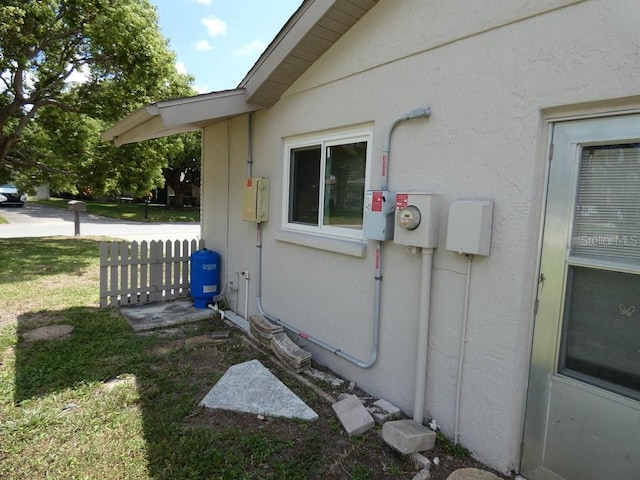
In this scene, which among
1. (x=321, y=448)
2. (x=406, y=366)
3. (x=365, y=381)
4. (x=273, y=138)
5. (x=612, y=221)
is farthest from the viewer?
(x=273, y=138)

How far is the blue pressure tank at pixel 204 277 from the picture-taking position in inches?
241

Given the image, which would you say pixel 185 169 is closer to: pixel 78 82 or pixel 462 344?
pixel 78 82

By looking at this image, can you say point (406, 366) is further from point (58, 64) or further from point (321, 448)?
point (58, 64)

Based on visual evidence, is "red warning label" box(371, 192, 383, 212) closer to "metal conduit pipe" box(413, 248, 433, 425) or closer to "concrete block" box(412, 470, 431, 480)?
"metal conduit pipe" box(413, 248, 433, 425)

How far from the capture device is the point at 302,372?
399cm

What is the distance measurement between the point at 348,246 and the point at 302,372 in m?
1.43

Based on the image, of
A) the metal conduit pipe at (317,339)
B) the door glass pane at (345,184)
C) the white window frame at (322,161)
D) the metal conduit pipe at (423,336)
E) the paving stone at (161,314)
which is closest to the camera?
the metal conduit pipe at (423,336)

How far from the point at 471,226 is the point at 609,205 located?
2.53ft

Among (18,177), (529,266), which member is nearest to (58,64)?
(18,177)

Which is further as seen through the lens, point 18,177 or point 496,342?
point 18,177

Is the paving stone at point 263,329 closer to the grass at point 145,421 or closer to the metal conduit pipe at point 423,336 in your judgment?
the grass at point 145,421

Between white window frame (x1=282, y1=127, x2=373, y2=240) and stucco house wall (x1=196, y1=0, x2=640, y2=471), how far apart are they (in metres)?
0.11

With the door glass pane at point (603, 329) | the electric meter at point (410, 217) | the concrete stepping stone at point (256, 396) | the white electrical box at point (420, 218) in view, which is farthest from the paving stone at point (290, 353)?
the door glass pane at point (603, 329)

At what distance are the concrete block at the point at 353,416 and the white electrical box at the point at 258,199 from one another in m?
2.59
